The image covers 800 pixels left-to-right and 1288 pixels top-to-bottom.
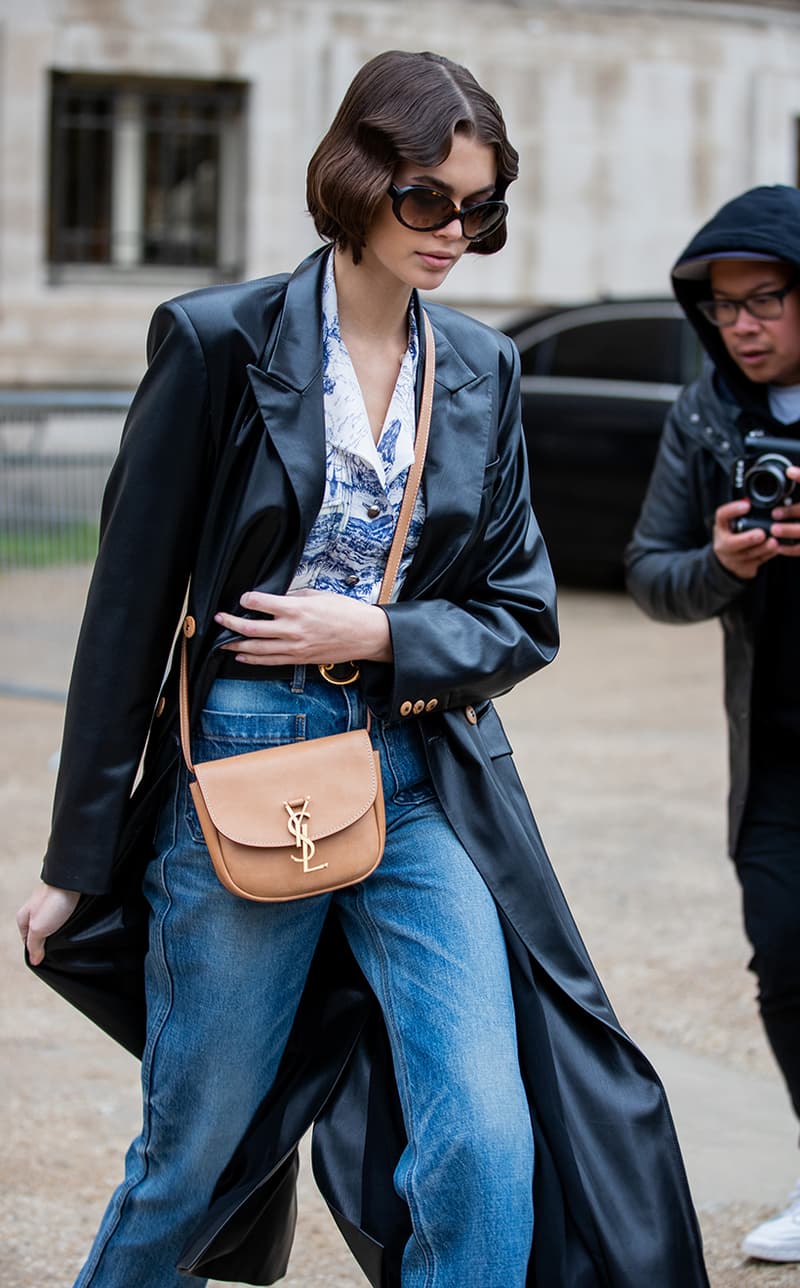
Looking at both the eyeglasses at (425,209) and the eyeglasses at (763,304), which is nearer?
the eyeglasses at (425,209)

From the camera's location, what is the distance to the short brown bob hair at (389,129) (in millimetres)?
2377

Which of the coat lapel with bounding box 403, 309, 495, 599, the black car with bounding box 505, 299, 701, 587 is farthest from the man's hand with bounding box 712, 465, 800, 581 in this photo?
the black car with bounding box 505, 299, 701, 587

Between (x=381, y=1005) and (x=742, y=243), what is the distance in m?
1.68

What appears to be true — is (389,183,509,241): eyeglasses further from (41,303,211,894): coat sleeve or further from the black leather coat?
(41,303,211,894): coat sleeve

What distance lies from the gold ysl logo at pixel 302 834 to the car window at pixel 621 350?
8852 millimetres

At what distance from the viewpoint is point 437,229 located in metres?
2.41

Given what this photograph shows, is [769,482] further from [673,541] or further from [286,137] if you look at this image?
[286,137]

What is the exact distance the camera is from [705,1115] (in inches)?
164

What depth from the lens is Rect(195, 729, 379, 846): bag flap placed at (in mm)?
2387

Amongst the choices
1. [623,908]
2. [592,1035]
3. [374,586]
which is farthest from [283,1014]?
[623,908]

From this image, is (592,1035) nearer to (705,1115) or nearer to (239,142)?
(705,1115)

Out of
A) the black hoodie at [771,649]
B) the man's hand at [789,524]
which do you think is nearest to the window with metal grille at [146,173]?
the black hoodie at [771,649]

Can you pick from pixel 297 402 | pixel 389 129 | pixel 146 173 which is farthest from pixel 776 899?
pixel 146 173

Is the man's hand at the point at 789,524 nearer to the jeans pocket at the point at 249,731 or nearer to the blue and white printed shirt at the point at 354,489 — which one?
the blue and white printed shirt at the point at 354,489
